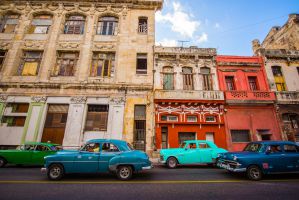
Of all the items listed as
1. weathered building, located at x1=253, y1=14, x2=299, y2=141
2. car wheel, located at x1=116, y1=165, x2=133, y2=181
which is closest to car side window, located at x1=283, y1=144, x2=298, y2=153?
car wheel, located at x1=116, y1=165, x2=133, y2=181

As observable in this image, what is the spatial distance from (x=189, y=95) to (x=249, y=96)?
6.10 meters

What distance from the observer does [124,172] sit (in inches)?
251

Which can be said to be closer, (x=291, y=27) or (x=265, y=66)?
(x=265, y=66)

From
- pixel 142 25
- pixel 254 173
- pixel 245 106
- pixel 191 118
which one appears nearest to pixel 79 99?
pixel 191 118

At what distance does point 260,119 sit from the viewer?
49.9ft

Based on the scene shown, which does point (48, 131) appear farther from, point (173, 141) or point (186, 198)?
point (186, 198)

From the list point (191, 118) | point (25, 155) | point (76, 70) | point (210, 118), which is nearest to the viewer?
point (25, 155)

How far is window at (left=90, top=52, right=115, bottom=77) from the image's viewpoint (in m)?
16.2

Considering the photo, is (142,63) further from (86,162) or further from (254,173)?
(254,173)

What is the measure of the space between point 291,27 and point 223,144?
2035 centimetres

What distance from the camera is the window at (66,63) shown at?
16.1 metres

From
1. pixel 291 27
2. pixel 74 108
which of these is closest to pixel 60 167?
pixel 74 108

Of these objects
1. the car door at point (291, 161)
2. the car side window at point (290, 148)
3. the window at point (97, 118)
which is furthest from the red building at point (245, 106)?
the window at point (97, 118)

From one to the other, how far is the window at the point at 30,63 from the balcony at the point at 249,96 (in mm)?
19825
